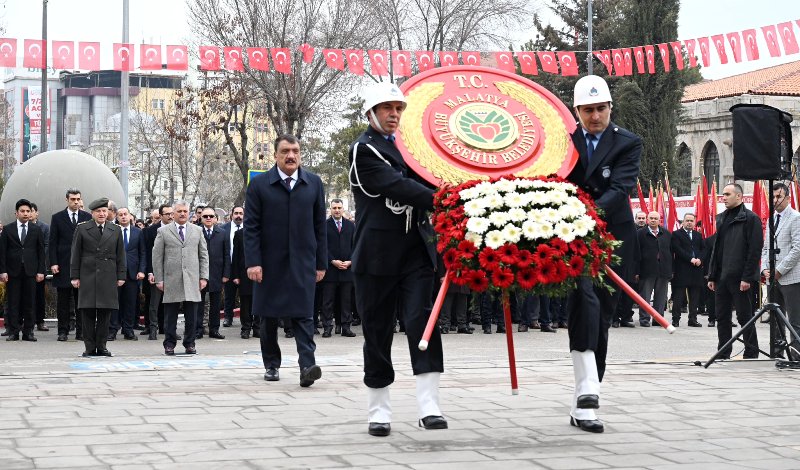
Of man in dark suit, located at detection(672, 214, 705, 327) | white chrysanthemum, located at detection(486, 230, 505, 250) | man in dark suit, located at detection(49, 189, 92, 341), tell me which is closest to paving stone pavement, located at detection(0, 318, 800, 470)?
white chrysanthemum, located at detection(486, 230, 505, 250)

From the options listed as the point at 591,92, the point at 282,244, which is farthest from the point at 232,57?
the point at 591,92

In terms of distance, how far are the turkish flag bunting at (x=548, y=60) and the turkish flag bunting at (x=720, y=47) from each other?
3.28 m

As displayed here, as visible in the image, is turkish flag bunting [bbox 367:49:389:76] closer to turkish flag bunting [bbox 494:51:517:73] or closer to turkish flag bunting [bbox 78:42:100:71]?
turkish flag bunting [bbox 494:51:517:73]

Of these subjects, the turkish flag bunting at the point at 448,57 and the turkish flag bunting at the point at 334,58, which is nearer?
the turkish flag bunting at the point at 334,58

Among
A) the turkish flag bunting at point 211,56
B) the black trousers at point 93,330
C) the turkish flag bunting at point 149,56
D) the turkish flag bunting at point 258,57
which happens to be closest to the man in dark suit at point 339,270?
the black trousers at point 93,330

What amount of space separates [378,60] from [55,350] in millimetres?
10924

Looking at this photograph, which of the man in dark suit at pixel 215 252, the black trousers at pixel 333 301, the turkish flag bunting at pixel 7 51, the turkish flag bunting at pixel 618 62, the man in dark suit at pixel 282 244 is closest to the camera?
the man in dark suit at pixel 282 244

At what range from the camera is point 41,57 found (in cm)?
2200

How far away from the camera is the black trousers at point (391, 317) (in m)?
7.08

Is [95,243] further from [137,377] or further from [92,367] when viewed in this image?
[137,377]

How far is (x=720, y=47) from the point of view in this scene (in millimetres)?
23203

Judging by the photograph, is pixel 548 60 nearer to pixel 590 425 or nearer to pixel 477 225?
pixel 590 425

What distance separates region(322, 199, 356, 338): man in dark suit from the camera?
56.2ft

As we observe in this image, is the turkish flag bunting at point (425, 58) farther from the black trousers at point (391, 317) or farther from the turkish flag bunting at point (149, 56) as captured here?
the black trousers at point (391, 317)
